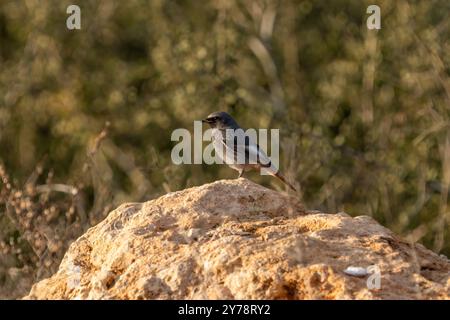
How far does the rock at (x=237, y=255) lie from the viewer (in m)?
5.46

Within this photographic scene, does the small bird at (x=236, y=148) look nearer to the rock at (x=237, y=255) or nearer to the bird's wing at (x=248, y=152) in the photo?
the bird's wing at (x=248, y=152)

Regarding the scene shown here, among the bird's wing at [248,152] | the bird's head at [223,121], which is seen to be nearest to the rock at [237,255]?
the bird's wing at [248,152]

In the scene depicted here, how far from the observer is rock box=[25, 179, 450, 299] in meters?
5.46

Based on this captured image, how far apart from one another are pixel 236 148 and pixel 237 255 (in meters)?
4.22

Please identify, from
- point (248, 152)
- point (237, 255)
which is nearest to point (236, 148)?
point (248, 152)

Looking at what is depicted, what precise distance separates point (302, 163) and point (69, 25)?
5.33 meters

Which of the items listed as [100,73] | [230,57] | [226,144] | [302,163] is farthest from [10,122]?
[226,144]

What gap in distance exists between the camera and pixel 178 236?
6.10m

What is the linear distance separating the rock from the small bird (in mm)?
3091

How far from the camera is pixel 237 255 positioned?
5656 millimetres

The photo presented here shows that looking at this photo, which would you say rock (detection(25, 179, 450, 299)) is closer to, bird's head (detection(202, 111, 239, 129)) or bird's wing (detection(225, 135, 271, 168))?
bird's wing (detection(225, 135, 271, 168))

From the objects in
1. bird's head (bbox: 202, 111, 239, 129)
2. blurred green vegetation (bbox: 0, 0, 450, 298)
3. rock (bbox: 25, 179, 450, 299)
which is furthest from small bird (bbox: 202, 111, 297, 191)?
blurred green vegetation (bbox: 0, 0, 450, 298)
